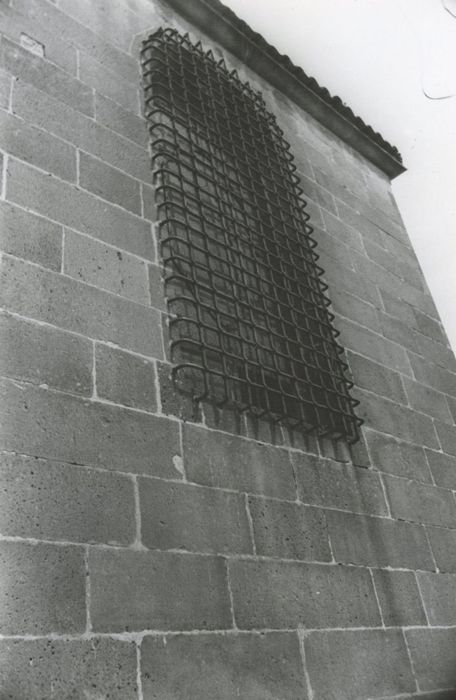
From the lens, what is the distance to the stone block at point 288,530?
91.4 inches

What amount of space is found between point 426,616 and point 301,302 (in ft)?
5.32

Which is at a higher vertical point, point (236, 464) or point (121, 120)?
point (121, 120)

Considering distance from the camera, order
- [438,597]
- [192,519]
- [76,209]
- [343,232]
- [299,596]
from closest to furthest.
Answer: [192,519] < [299,596] < [76,209] < [438,597] < [343,232]

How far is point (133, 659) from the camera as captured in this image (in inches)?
68.1

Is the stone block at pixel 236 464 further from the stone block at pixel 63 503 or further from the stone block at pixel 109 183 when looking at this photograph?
the stone block at pixel 109 183

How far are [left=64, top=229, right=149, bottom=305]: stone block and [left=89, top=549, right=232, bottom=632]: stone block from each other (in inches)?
38.2

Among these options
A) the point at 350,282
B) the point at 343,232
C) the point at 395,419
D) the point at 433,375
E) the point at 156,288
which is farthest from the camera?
the point at 343,232

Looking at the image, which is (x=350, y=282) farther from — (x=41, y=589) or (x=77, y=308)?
(x=41, y=589)

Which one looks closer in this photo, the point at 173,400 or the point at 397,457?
the point at 173,400

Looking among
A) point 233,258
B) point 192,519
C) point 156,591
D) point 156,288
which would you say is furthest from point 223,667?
point 233,258

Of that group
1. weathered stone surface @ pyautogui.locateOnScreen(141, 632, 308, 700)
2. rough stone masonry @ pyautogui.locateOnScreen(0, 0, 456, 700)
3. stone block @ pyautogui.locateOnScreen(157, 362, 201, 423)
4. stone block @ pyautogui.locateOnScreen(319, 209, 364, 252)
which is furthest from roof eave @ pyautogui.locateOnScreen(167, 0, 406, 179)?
weathered stone surface @ pyautogui.locateOnScreen(141, 632, 308, 700)

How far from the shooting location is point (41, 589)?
A: 1637 millimetres

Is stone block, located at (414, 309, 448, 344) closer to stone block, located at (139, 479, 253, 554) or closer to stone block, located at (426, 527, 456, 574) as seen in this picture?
stone block, located at (426, 527, 456, 574)

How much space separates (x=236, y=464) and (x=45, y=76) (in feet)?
5.96
